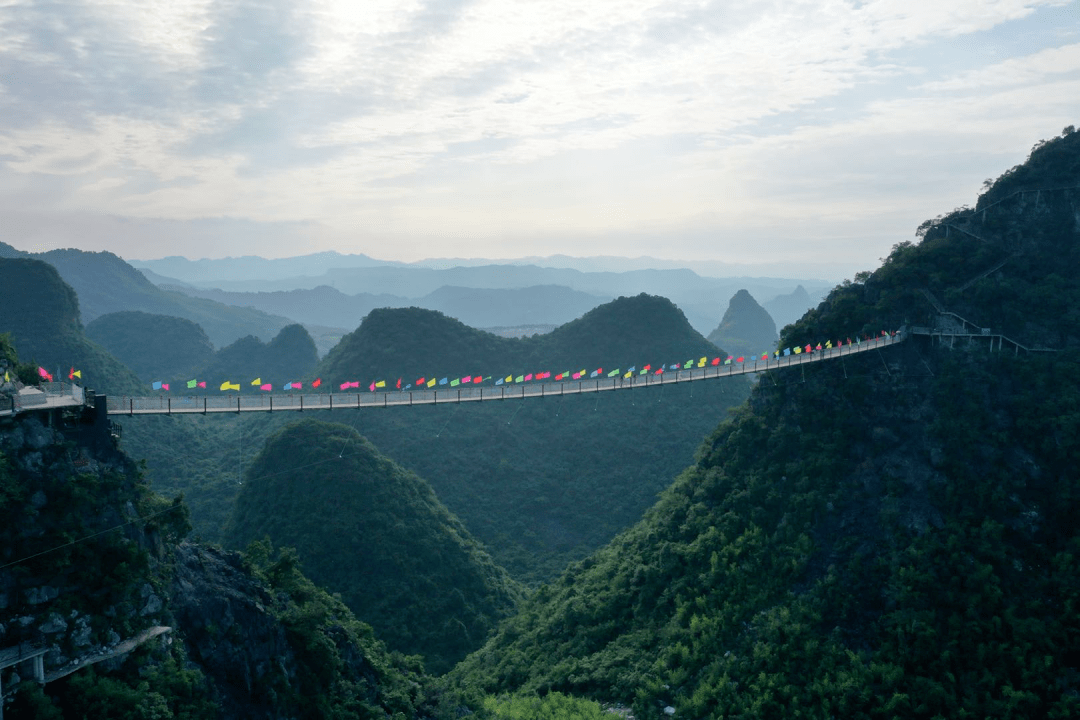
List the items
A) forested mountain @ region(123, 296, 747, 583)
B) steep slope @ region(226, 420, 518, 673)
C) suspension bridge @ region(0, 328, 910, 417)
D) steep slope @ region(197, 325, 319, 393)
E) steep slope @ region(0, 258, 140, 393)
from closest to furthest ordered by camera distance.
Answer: suspension bridge @ region(0, 328, 910, 417) < steep slope @ region(226, 420, 518, 673) < forested mountain @ region(123, 296, 747, 583) < steep slope @ region(0, 258, 140, 393) < steep slope @ region(197, 325, 319, 393)

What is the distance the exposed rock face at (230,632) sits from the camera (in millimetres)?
31078

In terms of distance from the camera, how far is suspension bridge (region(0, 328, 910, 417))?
30188 mm

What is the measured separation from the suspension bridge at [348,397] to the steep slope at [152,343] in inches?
4718

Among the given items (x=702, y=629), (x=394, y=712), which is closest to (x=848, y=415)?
(x=702, y=629)

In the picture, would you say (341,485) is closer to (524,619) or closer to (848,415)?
(524,619)

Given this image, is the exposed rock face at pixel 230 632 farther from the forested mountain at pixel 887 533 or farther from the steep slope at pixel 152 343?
the steep slope at pixel 152 343

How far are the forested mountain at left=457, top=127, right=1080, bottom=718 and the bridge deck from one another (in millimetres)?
1939

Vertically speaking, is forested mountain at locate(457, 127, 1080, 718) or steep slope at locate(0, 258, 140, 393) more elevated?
steep slope at locate(0, 258, 140, 393)

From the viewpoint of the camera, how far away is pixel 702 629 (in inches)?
1565

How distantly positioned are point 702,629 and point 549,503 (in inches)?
1835

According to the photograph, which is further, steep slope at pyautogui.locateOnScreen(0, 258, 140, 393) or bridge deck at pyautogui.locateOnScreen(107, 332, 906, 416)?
steep slope at pyautogui.locateOnScreen(0, 258, 140, 393)

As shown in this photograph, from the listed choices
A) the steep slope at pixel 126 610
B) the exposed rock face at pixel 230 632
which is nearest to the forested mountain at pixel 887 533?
the steep slope at pixel 126 610

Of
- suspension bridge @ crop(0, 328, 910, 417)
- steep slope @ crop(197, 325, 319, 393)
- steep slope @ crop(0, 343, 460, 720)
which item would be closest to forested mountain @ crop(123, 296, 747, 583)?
steep slope @ crop(197, 325, 319, 393)

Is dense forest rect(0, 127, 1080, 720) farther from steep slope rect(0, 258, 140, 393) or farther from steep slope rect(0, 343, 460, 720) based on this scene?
steep slope rect(0, 258, 140, 393)
